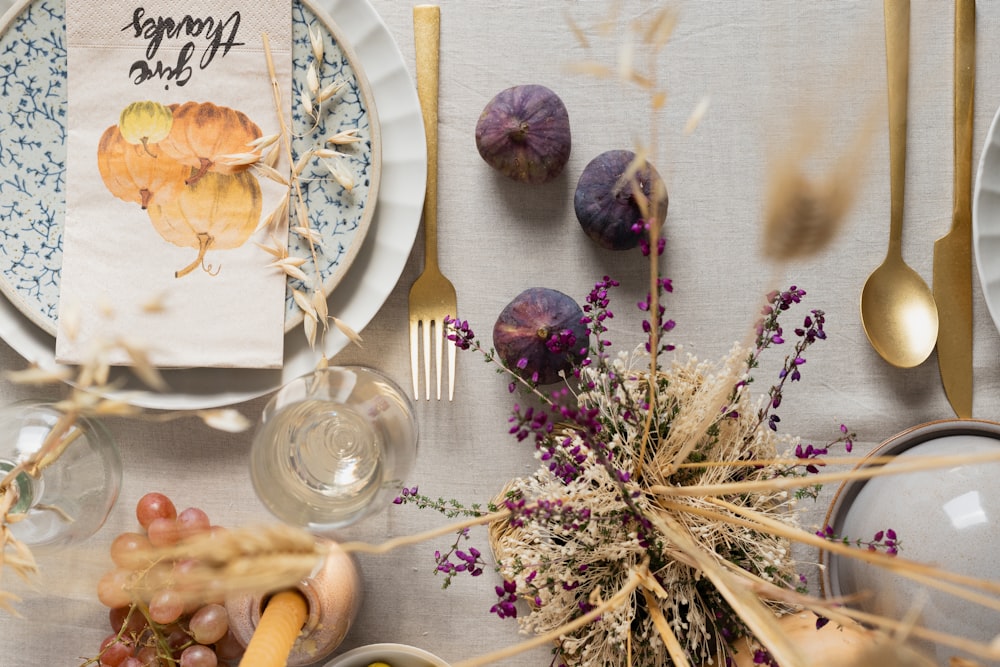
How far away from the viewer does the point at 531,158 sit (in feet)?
2.31

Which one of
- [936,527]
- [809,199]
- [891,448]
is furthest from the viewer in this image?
[891,448]

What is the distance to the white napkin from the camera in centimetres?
71

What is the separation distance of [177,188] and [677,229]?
47 cm

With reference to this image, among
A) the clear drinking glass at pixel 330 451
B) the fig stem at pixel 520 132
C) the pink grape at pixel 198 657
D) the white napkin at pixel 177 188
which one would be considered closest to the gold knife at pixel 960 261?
the fig stem at pixel 520 132

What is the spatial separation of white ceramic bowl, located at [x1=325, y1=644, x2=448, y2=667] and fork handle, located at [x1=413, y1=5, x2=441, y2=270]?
13.7 inches

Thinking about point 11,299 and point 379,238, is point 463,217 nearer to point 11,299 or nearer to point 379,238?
point 379,238

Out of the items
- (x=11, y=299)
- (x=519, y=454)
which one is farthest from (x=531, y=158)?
(x=11, y=299)

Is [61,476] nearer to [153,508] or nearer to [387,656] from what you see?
[153,508]

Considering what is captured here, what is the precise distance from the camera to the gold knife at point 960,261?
29.0 inches

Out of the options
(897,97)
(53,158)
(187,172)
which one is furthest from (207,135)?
(897,97)

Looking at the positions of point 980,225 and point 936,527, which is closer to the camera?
point 936,527

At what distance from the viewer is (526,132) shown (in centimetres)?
70

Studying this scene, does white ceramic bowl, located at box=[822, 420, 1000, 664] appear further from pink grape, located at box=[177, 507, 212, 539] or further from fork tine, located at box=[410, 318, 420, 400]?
pink grape, located at box=[177, 507, 212, 539]

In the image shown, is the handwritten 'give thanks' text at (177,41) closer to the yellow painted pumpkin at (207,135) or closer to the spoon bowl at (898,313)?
the yellow painted pumpkin at (207,135)
